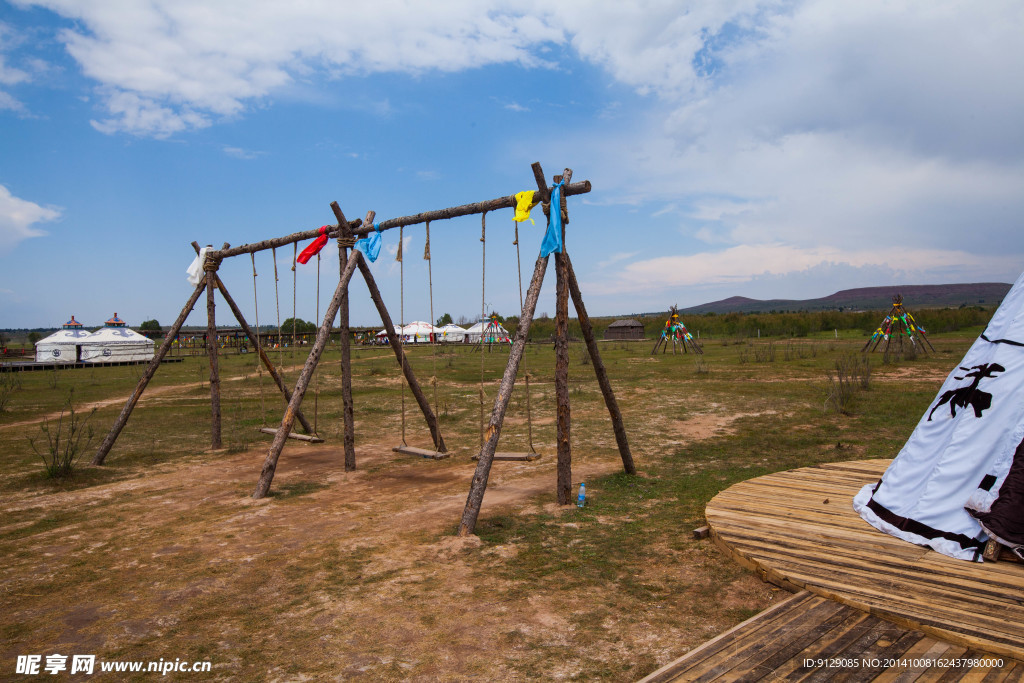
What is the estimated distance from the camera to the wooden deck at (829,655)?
2.67 meters

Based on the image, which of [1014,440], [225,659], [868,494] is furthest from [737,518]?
[225,659]

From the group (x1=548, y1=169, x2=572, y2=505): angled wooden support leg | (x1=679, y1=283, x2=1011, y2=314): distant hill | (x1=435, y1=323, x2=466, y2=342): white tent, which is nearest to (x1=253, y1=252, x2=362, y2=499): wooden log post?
(x1=548, y1=169, x2=572, y2=505): angled wooden support leg

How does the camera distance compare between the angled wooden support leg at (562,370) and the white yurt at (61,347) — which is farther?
the white yurt at (61,347)

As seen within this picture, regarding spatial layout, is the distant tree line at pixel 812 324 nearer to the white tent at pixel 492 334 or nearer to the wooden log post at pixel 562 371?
the white tent at pixel 492 334

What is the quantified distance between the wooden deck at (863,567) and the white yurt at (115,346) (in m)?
37.6

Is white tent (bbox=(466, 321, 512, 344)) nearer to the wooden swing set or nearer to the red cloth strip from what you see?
the wooden swing set

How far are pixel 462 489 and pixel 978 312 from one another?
50669 millimetres

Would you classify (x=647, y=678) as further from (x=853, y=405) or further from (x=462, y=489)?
(x=853, y=405)

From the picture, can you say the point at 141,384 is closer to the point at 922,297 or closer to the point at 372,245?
the point at 372,245

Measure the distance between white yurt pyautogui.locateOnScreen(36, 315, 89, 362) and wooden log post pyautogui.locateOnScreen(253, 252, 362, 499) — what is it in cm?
3373

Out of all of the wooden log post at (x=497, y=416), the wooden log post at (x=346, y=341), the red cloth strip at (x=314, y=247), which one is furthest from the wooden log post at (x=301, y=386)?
the wooden log post at (x=497, y=416)

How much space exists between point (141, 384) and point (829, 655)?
9.41m

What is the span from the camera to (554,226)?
571 cm

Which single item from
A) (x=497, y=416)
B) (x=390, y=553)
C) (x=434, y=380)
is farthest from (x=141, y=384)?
(x=497, y=416)
